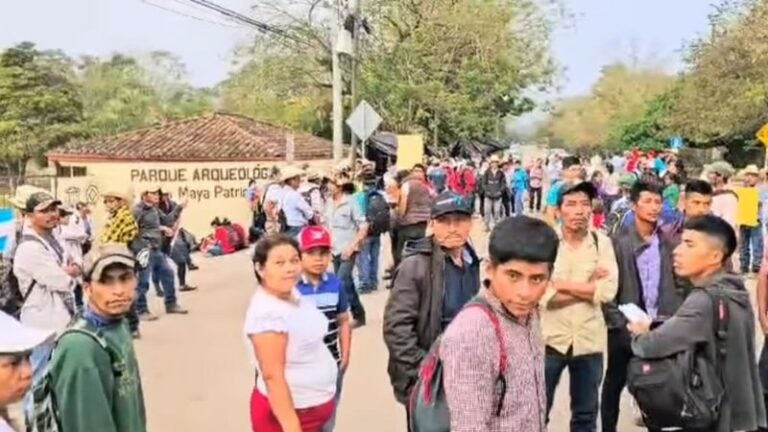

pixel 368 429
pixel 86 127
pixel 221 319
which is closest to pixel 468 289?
pixel 368 429

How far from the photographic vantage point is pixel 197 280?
50.7 feet

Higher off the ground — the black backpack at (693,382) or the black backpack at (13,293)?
the black backpack at (13,293)

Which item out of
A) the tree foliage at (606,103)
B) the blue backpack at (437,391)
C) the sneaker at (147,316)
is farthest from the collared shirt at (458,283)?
the tree foliage at (606,103)

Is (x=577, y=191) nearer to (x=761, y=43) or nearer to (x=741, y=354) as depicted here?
(x=741, y=354)

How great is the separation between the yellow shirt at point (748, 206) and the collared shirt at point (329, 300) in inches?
379

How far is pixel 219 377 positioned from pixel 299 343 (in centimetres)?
473

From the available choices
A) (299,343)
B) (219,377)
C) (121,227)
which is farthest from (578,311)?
(121,227)

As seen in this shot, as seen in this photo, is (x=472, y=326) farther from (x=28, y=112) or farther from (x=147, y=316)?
(x=28, y=112)

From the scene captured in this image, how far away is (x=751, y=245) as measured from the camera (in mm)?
13539

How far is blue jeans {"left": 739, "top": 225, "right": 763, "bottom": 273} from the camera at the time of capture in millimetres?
13531

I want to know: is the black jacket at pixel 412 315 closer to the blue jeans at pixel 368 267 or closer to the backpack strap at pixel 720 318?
the backpack strap at pixel 720 318

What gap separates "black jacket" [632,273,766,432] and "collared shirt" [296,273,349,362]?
1.42m

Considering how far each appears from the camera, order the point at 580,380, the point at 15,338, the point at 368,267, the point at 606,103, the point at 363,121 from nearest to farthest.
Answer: the point at 15,338 < the point at 580,380 < the point at 368,267 < the point at 363,121 < the point at 606,103

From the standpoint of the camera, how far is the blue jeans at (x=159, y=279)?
1127 centimetres
